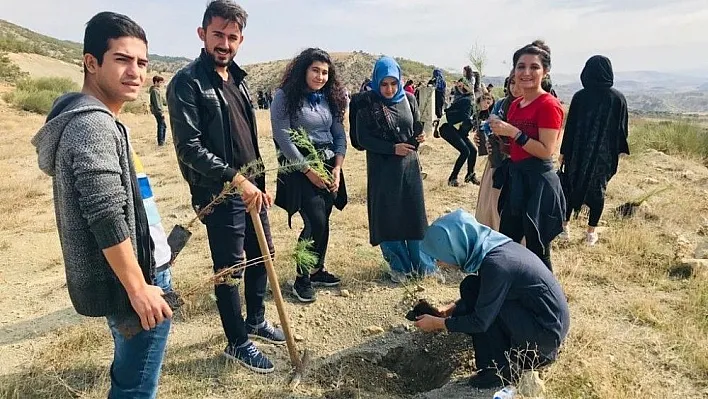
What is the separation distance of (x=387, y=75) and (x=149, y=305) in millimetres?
2551

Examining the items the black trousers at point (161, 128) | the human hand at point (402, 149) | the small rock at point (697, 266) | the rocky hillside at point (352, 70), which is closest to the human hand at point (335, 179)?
the human hand at point (402, 149)

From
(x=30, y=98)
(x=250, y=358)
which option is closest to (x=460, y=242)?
(x=250, y=358)

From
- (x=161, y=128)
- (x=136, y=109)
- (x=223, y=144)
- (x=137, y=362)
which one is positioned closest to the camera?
(x=137, y=362)

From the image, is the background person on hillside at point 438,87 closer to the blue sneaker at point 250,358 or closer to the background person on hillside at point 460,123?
the background person on hillside at point 460,123

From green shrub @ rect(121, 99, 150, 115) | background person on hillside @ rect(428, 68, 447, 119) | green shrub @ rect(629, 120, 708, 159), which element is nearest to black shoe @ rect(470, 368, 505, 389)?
green shrub @ rect(629, 120, 708, 159)

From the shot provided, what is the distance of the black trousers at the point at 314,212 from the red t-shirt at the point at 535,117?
1.29m

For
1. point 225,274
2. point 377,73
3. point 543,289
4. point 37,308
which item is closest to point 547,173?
point 543,289

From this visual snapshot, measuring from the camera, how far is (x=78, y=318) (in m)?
3.66

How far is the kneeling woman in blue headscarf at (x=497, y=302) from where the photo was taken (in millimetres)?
2471

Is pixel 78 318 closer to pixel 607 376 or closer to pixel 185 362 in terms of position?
pixel 185 362

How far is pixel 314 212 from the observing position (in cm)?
359

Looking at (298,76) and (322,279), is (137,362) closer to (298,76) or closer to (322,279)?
(298,76)

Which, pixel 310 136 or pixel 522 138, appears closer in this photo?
pixel 522 138

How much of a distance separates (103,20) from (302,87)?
1890 mm
